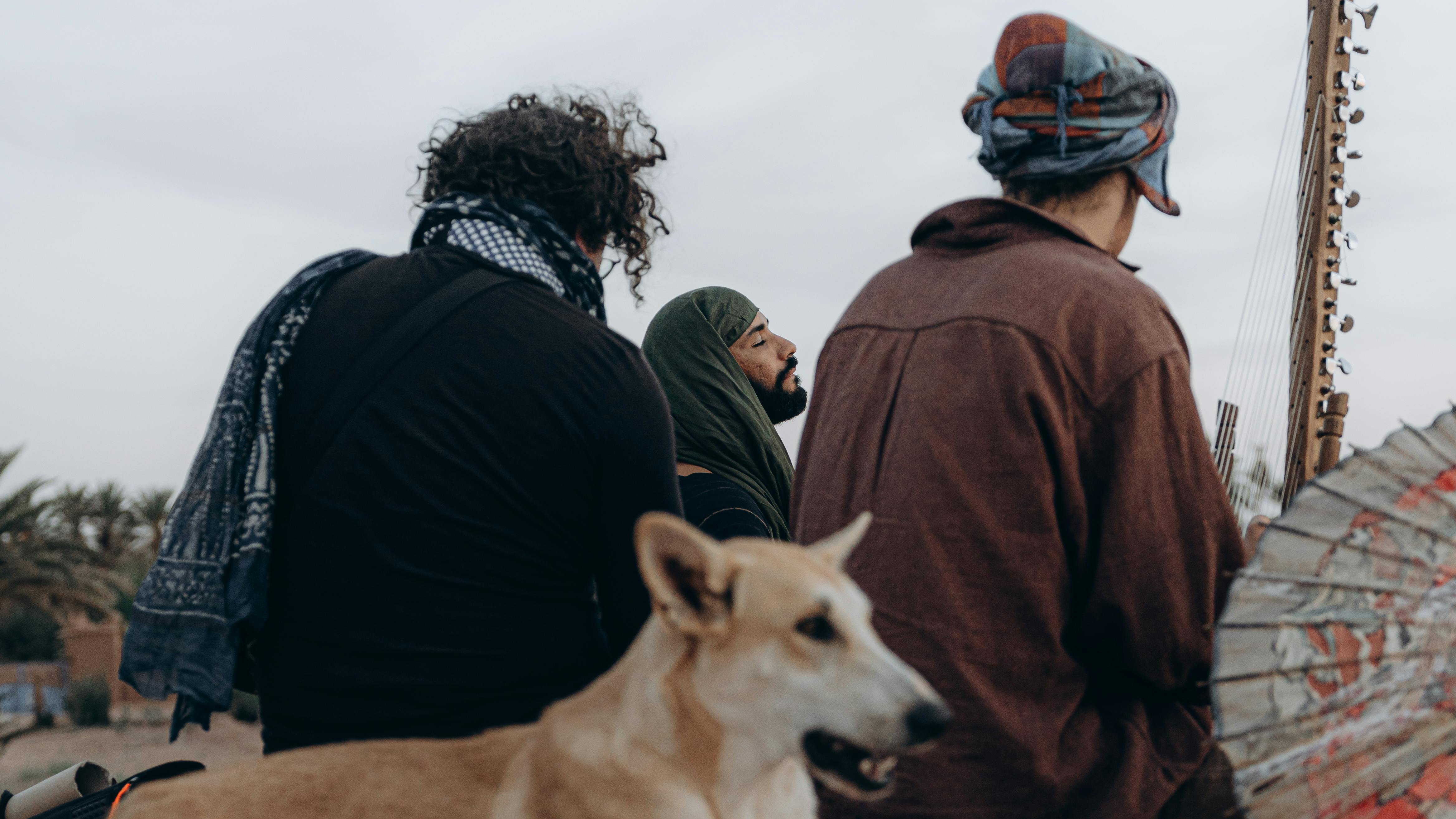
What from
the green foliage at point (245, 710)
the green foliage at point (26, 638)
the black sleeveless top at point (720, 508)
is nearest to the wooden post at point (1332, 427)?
the black sleeveless top at point (720, 508)

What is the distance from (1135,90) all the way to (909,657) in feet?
3.77

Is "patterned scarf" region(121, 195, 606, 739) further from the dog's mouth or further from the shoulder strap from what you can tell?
the dog's mouth

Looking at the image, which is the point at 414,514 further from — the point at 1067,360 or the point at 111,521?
the point at 111,521

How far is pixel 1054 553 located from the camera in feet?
6.43

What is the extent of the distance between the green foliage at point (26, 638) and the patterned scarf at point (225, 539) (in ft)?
76.5

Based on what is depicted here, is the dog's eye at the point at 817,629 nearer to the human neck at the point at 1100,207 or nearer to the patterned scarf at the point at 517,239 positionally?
the patterned scarf at the point at 517,239

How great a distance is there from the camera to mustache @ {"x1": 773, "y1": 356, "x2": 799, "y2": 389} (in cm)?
463

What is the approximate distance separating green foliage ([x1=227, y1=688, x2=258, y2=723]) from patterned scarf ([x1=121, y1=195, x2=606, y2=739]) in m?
16.9

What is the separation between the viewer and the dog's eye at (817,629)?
1.18 metres

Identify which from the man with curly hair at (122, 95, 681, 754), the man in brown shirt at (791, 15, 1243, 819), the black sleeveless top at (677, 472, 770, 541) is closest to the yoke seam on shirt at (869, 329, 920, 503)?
the man in brown shirt at (791, 15, 1243, 819)

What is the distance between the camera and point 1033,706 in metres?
1.97

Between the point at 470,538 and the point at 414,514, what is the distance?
0.10 metres

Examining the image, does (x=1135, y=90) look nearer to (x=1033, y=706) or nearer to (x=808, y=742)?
(x=1033, y=706)

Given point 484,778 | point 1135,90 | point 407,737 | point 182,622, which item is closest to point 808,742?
point 484,778
